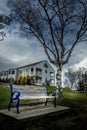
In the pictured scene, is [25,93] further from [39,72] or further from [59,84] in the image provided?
[39,72]

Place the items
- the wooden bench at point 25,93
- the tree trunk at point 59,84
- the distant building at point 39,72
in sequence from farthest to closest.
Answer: the distant building at point 39,72 → the tree trunk at point 59,84 → the wooden bench at point 25,93

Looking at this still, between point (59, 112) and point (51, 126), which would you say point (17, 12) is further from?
point (51, 126)

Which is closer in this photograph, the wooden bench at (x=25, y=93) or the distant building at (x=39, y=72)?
the wooden bench at (x=25, y=93)

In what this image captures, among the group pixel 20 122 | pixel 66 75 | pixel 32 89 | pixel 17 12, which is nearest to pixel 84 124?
pixel 20 122

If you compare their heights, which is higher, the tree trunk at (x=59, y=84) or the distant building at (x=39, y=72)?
the distant building at (x=39, y=72)

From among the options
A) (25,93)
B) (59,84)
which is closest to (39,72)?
(59,84)

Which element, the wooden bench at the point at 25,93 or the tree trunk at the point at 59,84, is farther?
the tree trunk at the point at 59,84

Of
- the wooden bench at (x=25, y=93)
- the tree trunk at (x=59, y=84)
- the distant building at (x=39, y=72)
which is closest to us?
the wooden bench at (x=25, y=93)

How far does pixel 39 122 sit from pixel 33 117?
340mm

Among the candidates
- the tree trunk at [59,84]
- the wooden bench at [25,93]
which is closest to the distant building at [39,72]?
the tree trunk at [59,84]

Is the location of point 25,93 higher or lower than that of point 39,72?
lower

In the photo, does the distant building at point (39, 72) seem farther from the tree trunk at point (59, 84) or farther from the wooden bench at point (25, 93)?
the wooden bench at point (25, 93)

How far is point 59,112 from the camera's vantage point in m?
8.73

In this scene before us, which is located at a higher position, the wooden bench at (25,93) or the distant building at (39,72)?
the distant building at (39,72)
